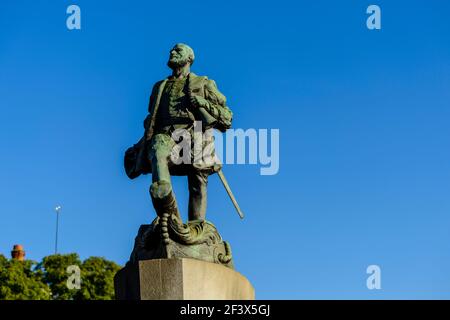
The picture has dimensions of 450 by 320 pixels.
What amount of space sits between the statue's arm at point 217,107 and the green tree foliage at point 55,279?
1760 inches

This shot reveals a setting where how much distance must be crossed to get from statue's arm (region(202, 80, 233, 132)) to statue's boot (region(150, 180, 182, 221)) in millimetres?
1978

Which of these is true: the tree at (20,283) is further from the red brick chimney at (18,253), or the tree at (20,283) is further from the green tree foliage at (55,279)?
the red brick chimney at (18,253)

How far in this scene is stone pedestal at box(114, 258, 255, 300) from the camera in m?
17.2

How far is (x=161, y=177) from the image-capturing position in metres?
18.2

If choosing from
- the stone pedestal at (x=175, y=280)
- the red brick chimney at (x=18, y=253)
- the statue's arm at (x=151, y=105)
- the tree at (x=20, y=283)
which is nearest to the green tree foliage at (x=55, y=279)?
the tree at (x=20, y=283)

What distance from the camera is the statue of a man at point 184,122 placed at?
1919 cm

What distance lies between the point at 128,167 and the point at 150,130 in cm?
91

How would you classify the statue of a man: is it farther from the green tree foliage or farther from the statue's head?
the green tree foliage

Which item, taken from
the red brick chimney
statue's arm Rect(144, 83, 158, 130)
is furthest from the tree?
statue's arm Rect(144, 83, 158, 130)

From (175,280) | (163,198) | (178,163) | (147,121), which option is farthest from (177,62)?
(175,280)

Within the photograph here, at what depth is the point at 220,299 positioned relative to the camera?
1764cm
